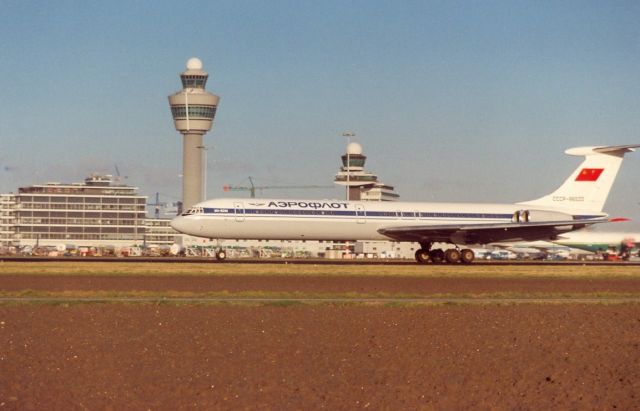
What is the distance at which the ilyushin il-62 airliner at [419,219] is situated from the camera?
61.9 m

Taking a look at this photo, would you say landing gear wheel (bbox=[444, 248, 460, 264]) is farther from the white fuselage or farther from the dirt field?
the dirt field

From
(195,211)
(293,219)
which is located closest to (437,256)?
(293,219)

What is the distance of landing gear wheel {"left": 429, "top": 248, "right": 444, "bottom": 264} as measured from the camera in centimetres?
6538

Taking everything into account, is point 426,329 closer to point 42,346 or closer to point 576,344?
point 576,344

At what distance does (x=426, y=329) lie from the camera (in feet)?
73.5

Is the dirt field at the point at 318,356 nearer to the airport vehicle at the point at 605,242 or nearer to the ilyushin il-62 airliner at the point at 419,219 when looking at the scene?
the ilyushin il-62 airliner at the point at 419,219

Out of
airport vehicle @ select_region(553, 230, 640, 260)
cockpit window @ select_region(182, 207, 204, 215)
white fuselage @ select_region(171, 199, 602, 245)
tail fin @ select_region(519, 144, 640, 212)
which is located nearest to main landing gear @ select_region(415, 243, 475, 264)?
white fuselage @ select_region(171, 199, 602, 245)

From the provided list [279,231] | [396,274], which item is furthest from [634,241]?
[396,274]

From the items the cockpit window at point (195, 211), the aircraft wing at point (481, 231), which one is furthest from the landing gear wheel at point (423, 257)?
the cockpit window at point (195, 211)

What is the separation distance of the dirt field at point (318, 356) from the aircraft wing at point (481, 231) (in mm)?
32795

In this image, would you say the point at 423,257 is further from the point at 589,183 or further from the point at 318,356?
the point at 318,356

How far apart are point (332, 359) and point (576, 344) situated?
5.98 meters

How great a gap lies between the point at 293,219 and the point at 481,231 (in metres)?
13.0

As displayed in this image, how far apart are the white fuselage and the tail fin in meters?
10.9
